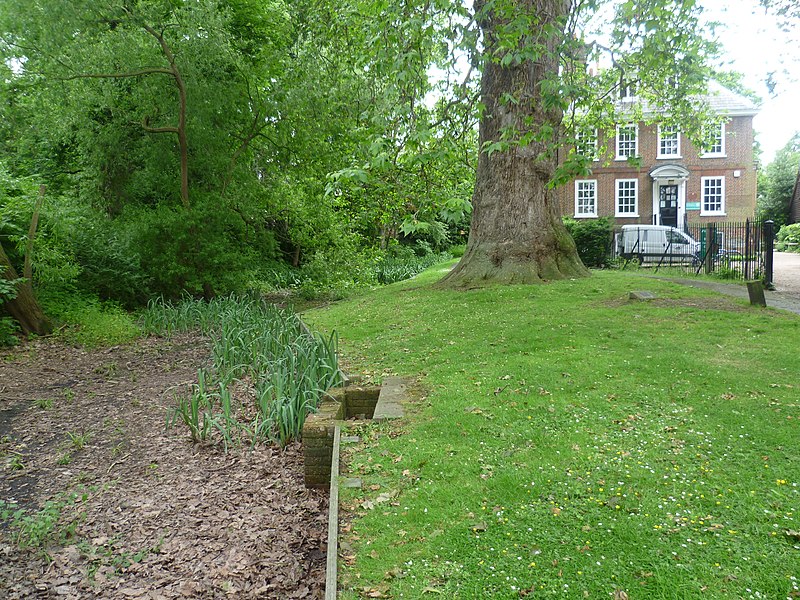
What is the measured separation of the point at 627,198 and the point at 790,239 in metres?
9.59

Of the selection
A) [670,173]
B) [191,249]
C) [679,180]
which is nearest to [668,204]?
[679,180]

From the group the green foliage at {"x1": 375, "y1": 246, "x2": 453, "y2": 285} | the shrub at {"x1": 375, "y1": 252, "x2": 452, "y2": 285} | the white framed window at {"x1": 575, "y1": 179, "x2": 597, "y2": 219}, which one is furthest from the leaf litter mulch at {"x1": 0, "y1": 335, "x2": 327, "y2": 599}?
the white framed window at {"x1": 575, "y1": 179, "x2": 597, "y2": 219}

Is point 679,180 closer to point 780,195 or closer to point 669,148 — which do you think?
point 669,148

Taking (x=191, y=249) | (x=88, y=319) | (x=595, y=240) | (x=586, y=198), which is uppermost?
(x=586, y=198)

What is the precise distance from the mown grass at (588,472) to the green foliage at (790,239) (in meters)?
31.7

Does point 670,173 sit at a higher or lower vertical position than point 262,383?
higher

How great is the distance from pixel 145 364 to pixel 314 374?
4283 millimetres

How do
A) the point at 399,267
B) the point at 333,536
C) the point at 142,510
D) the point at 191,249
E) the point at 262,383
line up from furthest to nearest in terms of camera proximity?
the point at 399,267 → the point at 191,249 → the point at 262,383 → the point at 142,510 → the point at 333,536

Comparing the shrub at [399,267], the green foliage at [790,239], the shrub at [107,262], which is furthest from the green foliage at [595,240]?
the green foliage at [790,239]

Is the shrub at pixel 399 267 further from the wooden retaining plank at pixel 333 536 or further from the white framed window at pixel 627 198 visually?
the wooden retaining plank at pixel 333 536

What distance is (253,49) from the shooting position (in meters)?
15.9

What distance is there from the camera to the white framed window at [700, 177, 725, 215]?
1385 inches

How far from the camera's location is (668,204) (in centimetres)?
3559

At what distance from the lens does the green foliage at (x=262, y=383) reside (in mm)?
5520
